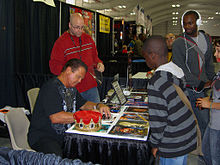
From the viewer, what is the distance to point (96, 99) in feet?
9.09

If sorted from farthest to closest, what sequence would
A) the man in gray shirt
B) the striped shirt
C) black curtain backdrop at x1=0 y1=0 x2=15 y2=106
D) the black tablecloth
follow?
black curtain backdrop at x1=0 y1=0 x2=15 y2=106 < the man in gray shirt < the black tablecloth < the striped shirt

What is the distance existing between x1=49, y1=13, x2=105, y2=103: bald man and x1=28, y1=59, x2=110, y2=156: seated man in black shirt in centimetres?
81

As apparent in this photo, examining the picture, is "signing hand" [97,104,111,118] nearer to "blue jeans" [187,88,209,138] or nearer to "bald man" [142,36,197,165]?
"bald man" [142,36,197,165]

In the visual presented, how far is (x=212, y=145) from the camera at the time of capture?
1853 mm

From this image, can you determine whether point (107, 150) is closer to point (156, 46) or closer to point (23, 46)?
point (156, 46)

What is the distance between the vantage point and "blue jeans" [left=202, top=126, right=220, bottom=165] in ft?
5.95

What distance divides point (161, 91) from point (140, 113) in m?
0.78

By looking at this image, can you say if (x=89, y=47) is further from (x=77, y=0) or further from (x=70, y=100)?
(x=77, y=0)

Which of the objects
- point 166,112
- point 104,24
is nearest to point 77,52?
point 166,112

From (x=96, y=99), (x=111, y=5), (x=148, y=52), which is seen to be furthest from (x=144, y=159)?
(x=111, y=5)

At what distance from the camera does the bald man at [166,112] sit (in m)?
1.28

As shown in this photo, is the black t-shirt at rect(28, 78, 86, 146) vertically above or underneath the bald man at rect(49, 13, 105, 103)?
underneath

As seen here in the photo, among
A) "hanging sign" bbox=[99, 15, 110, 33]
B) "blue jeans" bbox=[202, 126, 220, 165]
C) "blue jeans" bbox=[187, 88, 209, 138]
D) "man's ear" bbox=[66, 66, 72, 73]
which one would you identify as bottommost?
"blue jeans" bbox=[202, 126, 220, 165]

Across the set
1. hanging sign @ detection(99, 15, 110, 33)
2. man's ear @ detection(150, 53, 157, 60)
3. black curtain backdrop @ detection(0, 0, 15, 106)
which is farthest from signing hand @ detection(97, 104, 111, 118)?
hanging sign @ detection(99, 15, 110, 33)
